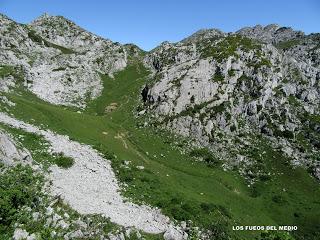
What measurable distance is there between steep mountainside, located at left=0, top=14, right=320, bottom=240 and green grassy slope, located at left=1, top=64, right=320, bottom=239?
12.1 inches

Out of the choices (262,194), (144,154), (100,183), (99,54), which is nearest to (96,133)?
(144,154)

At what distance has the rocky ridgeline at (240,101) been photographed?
86562mm

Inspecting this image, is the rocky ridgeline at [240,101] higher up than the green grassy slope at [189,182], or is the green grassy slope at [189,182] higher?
the rocky ridgeline at [240,101]

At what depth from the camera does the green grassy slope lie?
166ft

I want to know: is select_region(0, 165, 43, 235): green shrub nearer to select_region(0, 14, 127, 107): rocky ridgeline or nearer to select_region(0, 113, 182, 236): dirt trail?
select_region(0, 113, 182, 236): dirt trail

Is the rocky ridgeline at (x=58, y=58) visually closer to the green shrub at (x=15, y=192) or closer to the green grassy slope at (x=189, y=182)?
the green grassy slope at (x=189, y=182)

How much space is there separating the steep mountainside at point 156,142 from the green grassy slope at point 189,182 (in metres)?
0.31

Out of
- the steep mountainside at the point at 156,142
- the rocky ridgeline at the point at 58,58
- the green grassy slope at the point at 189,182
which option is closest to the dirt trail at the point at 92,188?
the steep mountainside at the point at 156,142

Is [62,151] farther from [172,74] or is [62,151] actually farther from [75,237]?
[172,74]

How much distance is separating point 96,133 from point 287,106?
164ft

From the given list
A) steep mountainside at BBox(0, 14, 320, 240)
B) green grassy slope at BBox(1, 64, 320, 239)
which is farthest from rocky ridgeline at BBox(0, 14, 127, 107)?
green grassy slope at BBox(1, 64, 320, 239)

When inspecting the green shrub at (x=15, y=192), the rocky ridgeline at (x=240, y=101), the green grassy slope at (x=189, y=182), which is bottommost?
the green shrub at (x=15, y=192)

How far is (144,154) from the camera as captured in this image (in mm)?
74625

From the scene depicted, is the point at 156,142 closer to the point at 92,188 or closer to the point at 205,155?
the point at 205,155
